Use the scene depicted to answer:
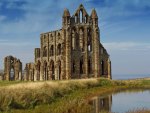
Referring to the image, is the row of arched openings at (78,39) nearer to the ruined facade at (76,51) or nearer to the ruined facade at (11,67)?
the ruined facade at (76,51)

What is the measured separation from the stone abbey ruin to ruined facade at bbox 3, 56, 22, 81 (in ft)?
30.5

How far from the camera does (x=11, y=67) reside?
7975 centimetres

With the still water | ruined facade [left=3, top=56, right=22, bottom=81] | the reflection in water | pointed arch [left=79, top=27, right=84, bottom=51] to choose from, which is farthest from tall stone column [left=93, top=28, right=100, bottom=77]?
the reflection in water

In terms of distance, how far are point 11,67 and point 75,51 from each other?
21088 mm

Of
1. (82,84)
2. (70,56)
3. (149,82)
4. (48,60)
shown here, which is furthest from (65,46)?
(82,84)

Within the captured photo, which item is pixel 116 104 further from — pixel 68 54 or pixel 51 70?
pixel 51 70

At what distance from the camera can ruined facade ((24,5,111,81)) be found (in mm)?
64688

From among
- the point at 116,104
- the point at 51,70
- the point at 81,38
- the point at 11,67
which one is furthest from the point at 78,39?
the point at 116,104

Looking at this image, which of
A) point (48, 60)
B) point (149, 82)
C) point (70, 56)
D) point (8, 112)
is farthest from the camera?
point (48, 60)

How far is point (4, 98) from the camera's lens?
20203 millimetres

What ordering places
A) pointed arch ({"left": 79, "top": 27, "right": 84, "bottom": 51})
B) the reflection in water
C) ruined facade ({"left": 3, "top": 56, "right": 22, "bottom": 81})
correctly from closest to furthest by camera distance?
1. the reflection in water
2. pointed arch ({"left": 79, "top": 27, "right": 84, "bottom": 51})
3. ruined facade ({"left": 3, "top": 56, "right": 22, "bottom": 81})

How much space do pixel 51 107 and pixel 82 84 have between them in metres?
18.8

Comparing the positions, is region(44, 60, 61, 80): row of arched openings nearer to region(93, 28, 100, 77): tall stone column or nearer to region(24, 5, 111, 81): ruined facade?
region(24, 5, 111, 81): ruined facade

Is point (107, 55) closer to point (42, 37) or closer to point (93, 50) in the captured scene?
point (93, 50)
